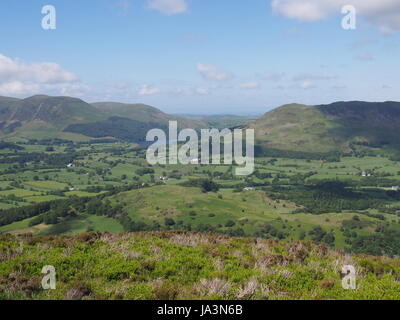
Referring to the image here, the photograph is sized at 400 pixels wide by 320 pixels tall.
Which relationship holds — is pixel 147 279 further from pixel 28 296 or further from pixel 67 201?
pixel 67 201

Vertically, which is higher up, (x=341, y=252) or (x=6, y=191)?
(x=341, y=252)

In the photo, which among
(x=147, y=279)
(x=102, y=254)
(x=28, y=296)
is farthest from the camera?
(x=102, y=254)

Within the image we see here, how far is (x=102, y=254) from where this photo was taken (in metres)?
15.2

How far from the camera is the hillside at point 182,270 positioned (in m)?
11.2

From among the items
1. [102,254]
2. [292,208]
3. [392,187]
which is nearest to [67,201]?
[292,208]

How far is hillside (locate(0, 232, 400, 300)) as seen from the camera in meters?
11.2

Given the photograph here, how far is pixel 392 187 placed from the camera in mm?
199000

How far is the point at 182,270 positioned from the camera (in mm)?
13648
